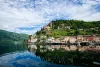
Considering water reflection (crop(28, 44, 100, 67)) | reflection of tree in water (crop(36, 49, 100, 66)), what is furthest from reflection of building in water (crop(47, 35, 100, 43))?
reflection of tree in water (crop(36, 49, 100, 66))

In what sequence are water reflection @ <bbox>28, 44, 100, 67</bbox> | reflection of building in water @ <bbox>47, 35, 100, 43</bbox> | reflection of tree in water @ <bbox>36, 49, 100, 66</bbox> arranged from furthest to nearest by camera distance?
reflection of building in water @ <bbox>47, 35, 100, 43</bbox>
reflection of tree in water @ <bbox>36, 49, 100, 66</bbox>
water reflection @ <bbox>28, 44, 100, 67</bbox>

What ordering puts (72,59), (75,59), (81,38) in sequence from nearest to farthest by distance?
(75,59) → (72,59) → (81,38)

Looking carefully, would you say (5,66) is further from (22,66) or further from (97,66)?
(97,66)

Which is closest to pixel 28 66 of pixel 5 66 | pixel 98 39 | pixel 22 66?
pixel 22 66

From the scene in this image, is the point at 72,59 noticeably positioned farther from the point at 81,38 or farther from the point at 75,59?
the point at 81,38

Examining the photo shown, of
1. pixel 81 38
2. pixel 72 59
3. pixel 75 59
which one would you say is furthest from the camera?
pixel 81 38

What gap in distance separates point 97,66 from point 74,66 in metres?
4.88

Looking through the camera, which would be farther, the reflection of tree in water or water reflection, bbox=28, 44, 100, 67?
the reflection of tree in water

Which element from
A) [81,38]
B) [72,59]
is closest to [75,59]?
[72,59]

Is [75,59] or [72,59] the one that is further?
[72,59]

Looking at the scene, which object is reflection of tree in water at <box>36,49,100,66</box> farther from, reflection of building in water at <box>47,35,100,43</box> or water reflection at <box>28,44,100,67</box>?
reflection of building in water at <box>47,35,100,43</box>

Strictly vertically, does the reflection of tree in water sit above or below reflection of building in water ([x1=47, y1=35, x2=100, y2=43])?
below

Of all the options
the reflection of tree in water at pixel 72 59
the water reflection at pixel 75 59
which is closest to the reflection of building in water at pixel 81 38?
the water reflection at pixel 75 59

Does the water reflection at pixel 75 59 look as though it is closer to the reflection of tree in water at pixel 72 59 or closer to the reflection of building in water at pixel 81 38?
the reflection of tree in water at pixel 72 59
